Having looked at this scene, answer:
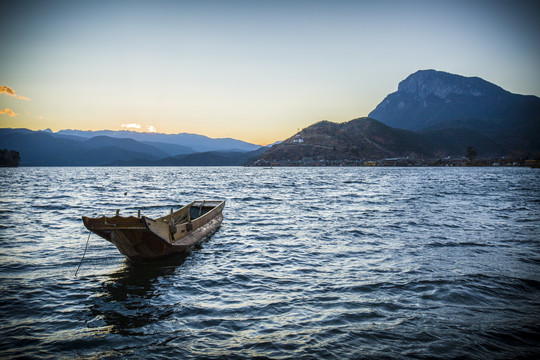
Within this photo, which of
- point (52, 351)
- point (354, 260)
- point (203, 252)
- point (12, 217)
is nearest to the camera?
point (52, 351)

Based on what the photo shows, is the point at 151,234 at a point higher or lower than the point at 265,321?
higher

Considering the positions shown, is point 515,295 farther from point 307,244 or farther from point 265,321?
point 307,244

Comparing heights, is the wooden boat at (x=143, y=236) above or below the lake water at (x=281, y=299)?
above

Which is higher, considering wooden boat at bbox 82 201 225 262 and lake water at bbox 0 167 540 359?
wooden boat at bbox 82 201 225 262

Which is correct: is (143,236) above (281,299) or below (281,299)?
above

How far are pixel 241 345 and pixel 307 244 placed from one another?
10.6 meters

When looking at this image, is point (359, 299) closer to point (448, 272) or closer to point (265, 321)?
point (265, 321)

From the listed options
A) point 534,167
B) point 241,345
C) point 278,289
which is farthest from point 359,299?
point 534,167

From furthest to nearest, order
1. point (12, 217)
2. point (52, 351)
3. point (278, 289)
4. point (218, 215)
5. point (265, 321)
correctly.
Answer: point (12, 217) < point (218, 215) < point (278, 289) < point (265, 321) < point (52, 351)

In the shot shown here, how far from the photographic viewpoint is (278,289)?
1017cm

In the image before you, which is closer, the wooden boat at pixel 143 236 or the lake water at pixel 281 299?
the lake water at pixel 281 299

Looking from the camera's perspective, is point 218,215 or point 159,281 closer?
point 159,281

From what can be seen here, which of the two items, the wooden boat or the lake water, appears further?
the wooden boat

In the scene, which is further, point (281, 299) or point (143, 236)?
point (143, 236)
